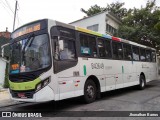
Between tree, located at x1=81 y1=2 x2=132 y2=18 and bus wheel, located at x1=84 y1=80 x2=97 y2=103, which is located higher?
tree, located at x1=81 y1=2 x2=132 y2=18

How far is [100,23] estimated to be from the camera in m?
25.2

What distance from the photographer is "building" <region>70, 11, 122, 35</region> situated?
24.9 metres

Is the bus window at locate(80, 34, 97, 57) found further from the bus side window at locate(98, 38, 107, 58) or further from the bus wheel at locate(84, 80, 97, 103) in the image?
the bus wheel at locate(84, 80, 97, 103)

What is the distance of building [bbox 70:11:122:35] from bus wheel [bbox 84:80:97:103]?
1625cm

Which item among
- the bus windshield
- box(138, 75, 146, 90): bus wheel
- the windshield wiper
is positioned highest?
the windshield wiper

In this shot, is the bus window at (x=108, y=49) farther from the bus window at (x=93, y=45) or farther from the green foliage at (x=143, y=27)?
the green foliage at (x=143, y=27)

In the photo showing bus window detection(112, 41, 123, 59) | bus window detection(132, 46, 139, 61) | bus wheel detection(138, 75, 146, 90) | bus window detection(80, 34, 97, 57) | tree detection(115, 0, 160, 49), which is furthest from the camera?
tree detection(115, 0, 160, 49)

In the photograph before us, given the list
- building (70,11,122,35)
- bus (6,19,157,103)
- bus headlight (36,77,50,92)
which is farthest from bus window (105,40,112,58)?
building (70,11,122,35)

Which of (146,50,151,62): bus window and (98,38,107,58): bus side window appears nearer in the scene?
(98,38,107,58): bus side window

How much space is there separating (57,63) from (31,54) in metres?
0.98

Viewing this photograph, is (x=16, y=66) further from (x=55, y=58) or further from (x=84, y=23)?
(x=84, y=23)

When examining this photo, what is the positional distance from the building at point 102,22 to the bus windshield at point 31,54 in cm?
1789

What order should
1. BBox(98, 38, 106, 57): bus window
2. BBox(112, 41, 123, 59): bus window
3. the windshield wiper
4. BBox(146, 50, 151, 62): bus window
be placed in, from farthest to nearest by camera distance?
BBox(146, 50, 151, 62): bus window < BBox(112, 41, 123, 59): bus window < BBox(98, 38, 106, 57): bus window < the windshield wiper

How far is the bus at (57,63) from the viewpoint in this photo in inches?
271
